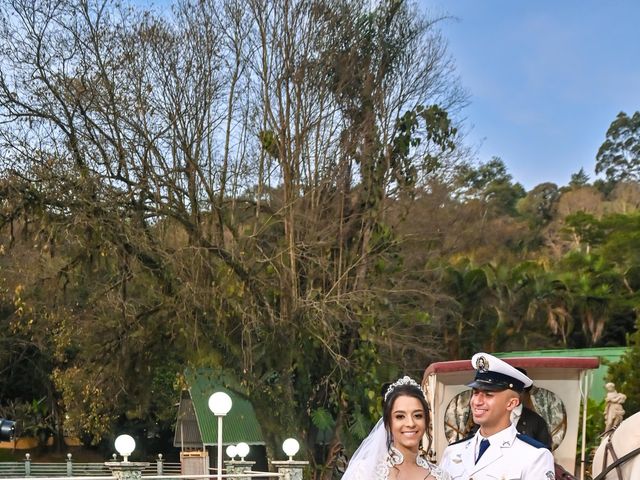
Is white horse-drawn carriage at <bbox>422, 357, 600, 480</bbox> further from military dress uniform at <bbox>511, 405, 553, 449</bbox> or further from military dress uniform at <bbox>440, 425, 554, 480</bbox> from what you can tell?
military dress uniform at <bbox>440, 425, 554, 480</bbox>

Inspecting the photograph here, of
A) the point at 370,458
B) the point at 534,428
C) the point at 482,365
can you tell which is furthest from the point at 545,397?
the point at 370,458

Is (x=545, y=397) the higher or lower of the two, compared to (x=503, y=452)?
higher

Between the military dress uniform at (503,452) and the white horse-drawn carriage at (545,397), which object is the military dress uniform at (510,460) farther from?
the white horse-drawn carriage at (545,397)

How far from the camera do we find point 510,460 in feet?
13.4

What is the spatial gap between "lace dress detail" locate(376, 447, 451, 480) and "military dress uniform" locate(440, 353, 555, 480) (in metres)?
0.15

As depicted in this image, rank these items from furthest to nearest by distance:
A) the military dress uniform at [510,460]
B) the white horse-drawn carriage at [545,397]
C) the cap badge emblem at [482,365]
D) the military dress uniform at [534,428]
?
the white horse-drawn carriage at [545,397], the military dress uniform at [534,428], the cap badge emblem at [482,365], the military dress uniform at [510,460]

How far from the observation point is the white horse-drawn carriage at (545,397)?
25.6ft

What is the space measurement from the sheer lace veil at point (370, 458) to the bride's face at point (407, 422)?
2.9 inches

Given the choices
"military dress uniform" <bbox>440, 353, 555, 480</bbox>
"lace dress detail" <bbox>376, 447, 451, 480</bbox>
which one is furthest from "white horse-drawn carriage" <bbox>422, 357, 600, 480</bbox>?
"lace dress detail" <bbox>376, 447, 451, 480</bbox>

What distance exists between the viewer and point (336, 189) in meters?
20.9

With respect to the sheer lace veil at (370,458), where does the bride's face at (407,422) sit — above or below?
above

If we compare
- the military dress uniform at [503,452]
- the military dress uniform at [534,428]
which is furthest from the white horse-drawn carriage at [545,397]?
the military dress uniform at [503,452]

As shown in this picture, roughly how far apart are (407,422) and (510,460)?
17.3 inches

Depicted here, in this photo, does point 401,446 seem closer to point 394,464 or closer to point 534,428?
point 394,464
